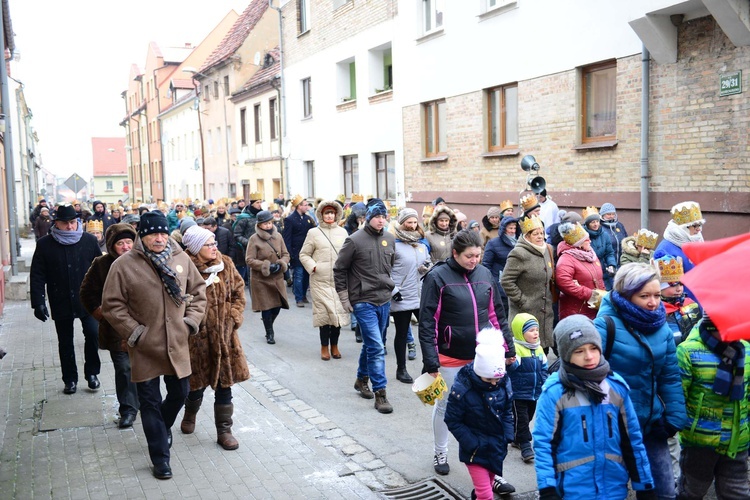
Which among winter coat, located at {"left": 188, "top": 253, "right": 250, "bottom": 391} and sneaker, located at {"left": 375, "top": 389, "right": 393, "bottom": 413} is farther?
sneaker, located at {"left": 375, "top": 389, "right": 393, "bottom": 413}

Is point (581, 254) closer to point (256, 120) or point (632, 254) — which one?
point (632, 254)

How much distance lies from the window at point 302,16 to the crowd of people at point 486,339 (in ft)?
58.8

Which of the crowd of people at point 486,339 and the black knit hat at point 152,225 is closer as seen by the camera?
the crowd of people at point 486,339

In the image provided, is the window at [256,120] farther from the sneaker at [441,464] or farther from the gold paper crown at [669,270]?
the gold paper crown at [669,270]

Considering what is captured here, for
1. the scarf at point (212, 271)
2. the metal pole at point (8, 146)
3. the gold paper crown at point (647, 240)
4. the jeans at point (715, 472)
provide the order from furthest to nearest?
Result: the metal pole at point (8, 146), the gold paper crown at point (647, 240), the scarf at point (212, 271), the jeans at point (715, 472)

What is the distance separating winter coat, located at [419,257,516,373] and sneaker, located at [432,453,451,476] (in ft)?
2.48

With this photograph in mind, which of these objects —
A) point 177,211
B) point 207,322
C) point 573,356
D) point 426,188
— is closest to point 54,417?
point 207,322

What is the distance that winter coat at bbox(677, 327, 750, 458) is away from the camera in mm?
4355

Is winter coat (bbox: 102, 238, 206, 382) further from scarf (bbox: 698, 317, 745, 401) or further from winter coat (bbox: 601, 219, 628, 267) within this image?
winter coat (bbox: 601, 219, 628, 267)

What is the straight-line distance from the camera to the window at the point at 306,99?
26.6 meters

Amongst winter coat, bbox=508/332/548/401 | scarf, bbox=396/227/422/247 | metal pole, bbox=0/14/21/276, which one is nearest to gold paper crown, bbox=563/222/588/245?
scarf, bbox=396/227/422/247

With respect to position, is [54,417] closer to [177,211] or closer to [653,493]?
[653,493]

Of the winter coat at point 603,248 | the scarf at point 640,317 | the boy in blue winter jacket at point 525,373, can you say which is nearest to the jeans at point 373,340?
the boy in blue winter jacket at point 525,373

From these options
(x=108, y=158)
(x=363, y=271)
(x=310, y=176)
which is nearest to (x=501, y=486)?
(x=363, y=271)
